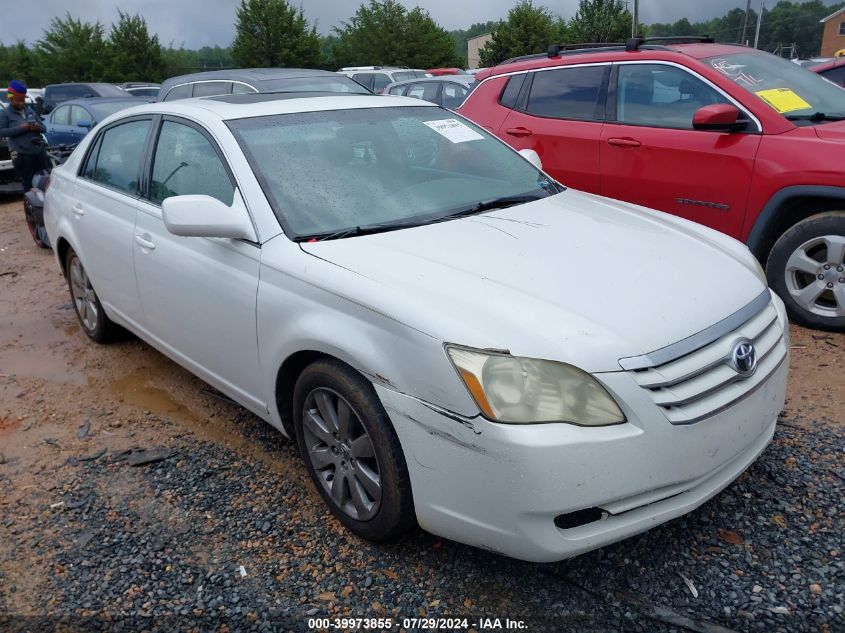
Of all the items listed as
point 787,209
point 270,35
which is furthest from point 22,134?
point 270,35

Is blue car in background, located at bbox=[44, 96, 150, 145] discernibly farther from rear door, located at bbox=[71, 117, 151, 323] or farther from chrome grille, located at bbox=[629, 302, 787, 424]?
chrome grille, located at bbox=[629, 302, 787, 424]

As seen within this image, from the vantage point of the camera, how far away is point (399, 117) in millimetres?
3742

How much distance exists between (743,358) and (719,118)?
259cm

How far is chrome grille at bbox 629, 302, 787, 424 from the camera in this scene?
2219mm

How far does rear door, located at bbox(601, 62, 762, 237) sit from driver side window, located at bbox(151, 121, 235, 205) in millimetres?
3009

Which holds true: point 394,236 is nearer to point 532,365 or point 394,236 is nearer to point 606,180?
point 532,365

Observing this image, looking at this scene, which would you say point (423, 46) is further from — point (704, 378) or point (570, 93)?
point (704, 378)

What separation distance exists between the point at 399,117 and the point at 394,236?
3.63 ft

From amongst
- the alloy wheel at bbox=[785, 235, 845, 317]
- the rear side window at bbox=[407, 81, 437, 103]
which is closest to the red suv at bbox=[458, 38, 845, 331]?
the alloy wheel at bbox=[785, 235, 845, 317]

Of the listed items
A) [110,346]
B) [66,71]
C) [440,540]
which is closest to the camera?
[440,540]

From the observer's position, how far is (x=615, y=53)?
5379mm

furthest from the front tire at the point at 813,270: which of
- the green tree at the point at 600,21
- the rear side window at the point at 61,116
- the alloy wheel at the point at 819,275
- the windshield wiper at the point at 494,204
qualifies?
the green tree at the point at 600,21

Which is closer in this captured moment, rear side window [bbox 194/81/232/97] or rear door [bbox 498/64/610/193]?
rear door [bbox 498/64/610/193]

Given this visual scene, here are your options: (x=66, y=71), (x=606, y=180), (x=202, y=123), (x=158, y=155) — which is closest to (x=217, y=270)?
(x=202, y=123)
